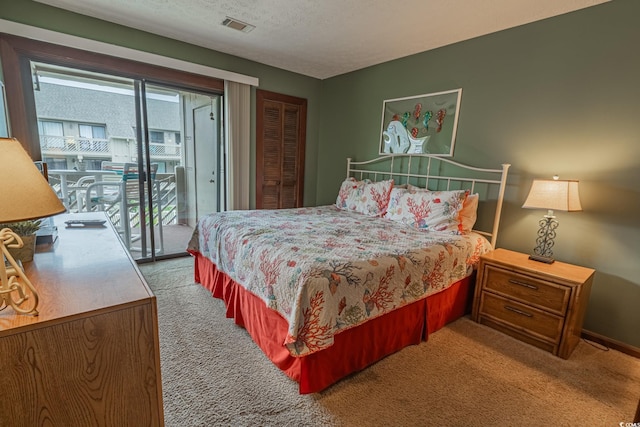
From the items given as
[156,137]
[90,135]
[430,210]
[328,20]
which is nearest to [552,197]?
[430,210]

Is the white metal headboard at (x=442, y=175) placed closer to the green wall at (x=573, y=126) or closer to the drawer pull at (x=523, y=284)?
the green wall at (x=573, y=126)

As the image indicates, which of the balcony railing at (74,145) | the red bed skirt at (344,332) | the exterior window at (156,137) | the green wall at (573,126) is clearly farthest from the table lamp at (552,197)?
the balcony railing at (74,145)

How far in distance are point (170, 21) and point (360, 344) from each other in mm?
3218

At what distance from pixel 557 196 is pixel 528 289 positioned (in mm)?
699

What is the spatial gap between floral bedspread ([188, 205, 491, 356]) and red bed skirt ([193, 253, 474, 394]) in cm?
12

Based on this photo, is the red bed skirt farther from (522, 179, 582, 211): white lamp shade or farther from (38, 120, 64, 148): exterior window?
(38, 120, 64, 148): exterior window

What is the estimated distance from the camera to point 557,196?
2115mm

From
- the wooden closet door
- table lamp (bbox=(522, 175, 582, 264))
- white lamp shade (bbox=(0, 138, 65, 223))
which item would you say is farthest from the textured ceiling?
white lamp shade (bbox=(0, 138, 65, 223))

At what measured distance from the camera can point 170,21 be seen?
2.78 meters

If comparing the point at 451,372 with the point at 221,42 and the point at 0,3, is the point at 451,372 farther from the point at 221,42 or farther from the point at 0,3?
the point at 0,3

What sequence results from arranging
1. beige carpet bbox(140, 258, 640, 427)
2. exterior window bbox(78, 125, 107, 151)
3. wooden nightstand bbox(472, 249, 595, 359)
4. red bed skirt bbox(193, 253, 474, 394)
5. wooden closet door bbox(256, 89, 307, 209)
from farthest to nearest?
wooden closet door bbox(256, 89, 307, 209), exterior window bbox(78, 125, 107, 151), wooden nightstand bbox(472, 249, 595, 359), red bed skirt bbox(193, 253, 474, 394), beige carpet bbox(140, 258, 640, 427)

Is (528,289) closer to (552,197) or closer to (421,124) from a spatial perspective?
(552,197)

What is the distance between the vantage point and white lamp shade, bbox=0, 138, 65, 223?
2.64 feet

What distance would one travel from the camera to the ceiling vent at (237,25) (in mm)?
2701
